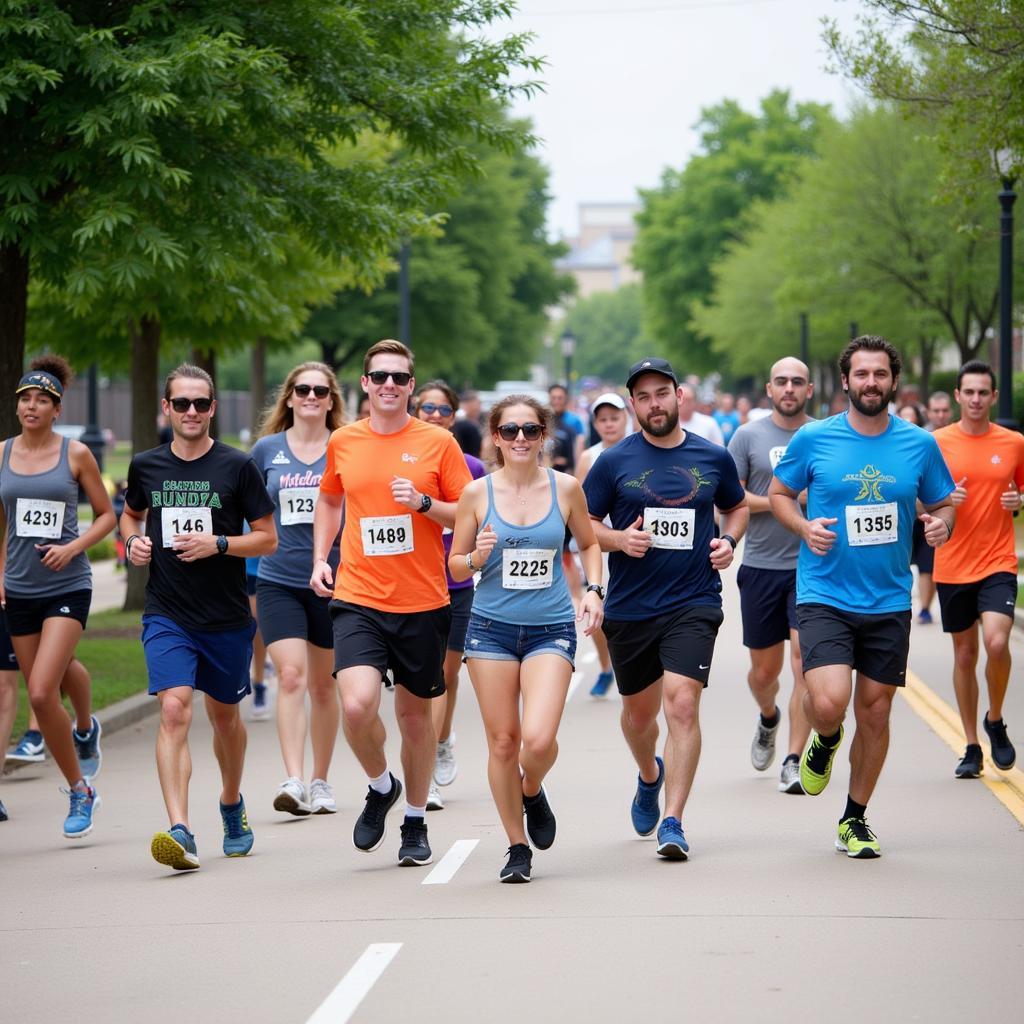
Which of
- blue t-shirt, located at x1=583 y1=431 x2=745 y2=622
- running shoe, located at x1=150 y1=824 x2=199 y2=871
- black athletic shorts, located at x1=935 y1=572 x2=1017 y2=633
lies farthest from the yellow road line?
running shoe, located at x1=150 y1=824 x2=199 y2=871

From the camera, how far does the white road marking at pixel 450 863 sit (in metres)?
7.85

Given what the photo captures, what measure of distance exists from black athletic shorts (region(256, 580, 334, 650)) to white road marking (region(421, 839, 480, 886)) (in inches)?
63.9

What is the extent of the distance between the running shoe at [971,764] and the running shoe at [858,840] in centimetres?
220

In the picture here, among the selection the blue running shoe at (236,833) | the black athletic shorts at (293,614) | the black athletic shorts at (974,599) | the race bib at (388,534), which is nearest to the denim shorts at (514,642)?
the race bib at (388,534)

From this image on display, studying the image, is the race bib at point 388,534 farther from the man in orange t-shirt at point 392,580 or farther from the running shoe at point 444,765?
the running shoe at point 444,765

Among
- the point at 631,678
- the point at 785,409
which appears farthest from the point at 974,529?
the point at 631,678

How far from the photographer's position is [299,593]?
9922 millimetres

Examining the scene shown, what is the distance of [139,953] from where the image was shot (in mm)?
6711

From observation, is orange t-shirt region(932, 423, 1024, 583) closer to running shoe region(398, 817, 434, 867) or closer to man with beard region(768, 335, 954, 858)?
man with beard region(768, 335, 954, 858)

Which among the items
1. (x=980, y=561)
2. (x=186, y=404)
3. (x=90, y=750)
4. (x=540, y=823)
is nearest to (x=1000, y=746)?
(x=980, y=561)

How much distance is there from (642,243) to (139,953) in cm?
8470

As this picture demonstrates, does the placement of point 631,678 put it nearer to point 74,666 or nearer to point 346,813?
point 346,813

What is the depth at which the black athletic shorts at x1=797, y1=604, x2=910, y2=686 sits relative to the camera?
26.3 ft

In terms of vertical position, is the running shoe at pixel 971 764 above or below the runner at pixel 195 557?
below
